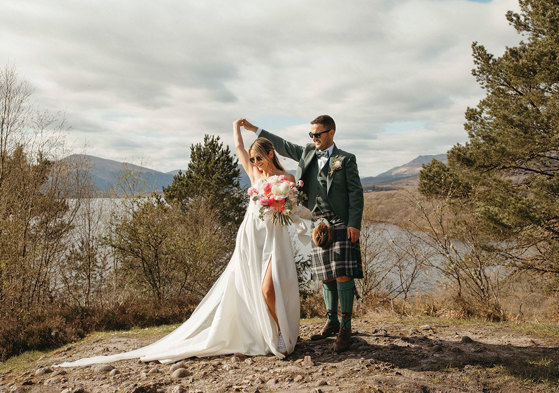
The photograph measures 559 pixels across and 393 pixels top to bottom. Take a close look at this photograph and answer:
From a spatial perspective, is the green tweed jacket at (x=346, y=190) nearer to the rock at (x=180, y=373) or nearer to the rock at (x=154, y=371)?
the rock at (x=180, y=373)

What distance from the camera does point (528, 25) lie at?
1324 centimetres

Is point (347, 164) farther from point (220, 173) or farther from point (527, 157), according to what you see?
point (220, 173)

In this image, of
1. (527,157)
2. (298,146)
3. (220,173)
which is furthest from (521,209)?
(220,173)

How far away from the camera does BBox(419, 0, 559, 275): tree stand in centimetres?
1073

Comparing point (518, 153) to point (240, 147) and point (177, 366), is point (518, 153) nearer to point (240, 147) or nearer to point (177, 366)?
point (240, 147)

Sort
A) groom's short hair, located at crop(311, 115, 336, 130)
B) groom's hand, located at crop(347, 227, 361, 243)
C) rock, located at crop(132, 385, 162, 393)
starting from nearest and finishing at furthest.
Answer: rock, located at crop(132, 385, 162, 393)
groom's hand, located at crop(347, 227, 361, 243)
groom's short hair, located at crop(311, 115, 336, 130)

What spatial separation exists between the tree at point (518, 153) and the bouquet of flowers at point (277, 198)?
743 cm

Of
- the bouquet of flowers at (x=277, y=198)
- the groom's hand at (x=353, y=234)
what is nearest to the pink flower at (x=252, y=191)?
the bouquet of flowers at (x=277, y=198)

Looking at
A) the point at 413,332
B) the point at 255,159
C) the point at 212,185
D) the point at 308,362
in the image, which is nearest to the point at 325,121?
the point at 255,159

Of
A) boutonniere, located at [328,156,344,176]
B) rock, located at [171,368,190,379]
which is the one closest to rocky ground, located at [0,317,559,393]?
rock, located at [171,368,190,379]

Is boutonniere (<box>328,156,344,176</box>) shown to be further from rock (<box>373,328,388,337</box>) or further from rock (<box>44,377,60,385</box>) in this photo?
rock (<box>44,377,60,385</box>)

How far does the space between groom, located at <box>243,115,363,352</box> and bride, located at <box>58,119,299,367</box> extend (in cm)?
35

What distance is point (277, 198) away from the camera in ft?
14.3

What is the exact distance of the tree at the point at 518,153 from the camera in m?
10.7
